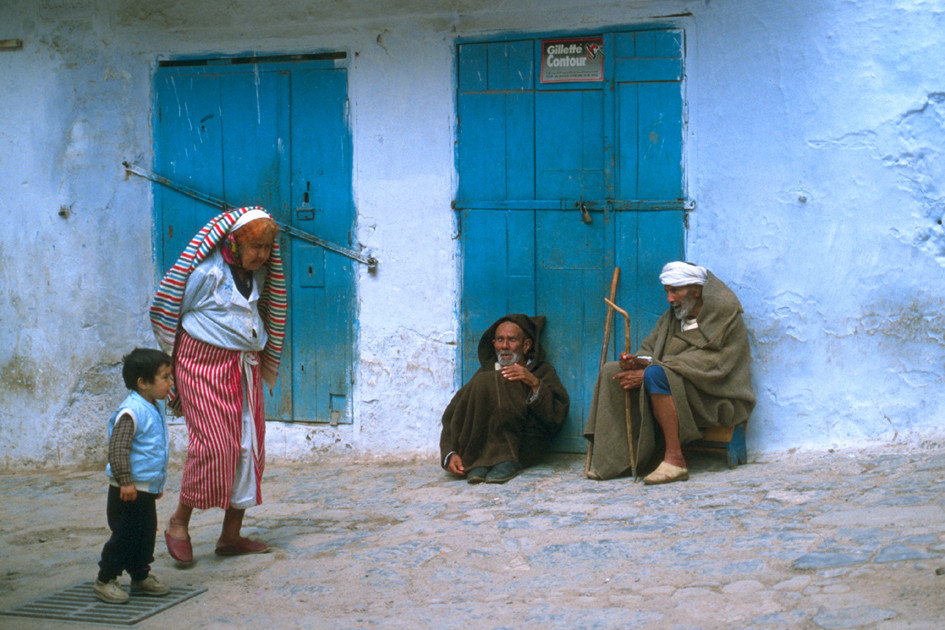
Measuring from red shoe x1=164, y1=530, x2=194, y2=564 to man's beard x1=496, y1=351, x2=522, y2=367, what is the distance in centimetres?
220

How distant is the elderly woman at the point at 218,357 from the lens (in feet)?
14.3

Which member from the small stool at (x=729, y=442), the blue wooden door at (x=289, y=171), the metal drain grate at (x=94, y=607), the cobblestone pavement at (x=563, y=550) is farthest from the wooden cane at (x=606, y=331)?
the metal drain grate at (x=94, y=607)

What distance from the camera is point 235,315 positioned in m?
4.47

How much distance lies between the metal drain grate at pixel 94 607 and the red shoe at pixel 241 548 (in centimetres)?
43

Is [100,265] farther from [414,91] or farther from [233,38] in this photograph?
[414,91]

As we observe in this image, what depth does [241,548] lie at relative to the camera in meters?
4.61

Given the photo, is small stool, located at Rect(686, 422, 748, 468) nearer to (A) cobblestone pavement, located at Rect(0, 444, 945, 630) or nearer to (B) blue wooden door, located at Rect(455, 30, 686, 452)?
(A) cobblestone pavement, located at Rect(0, 444, 945, 630)

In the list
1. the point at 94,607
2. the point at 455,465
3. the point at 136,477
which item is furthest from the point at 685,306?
the point at 94,607

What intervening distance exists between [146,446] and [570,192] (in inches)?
118

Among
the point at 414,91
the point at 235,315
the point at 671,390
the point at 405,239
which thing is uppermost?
the point at 414,91

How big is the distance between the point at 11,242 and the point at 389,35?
2.84 meters

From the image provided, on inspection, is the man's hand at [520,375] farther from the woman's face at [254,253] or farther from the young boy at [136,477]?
the young boy at [136,477]

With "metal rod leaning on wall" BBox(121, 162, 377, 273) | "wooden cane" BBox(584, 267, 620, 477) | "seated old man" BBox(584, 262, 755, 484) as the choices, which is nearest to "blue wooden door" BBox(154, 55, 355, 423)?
"metal rod leaning on wall" BBox(121, 162, 377, 273)

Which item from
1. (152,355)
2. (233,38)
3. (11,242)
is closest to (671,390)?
(152,355)
